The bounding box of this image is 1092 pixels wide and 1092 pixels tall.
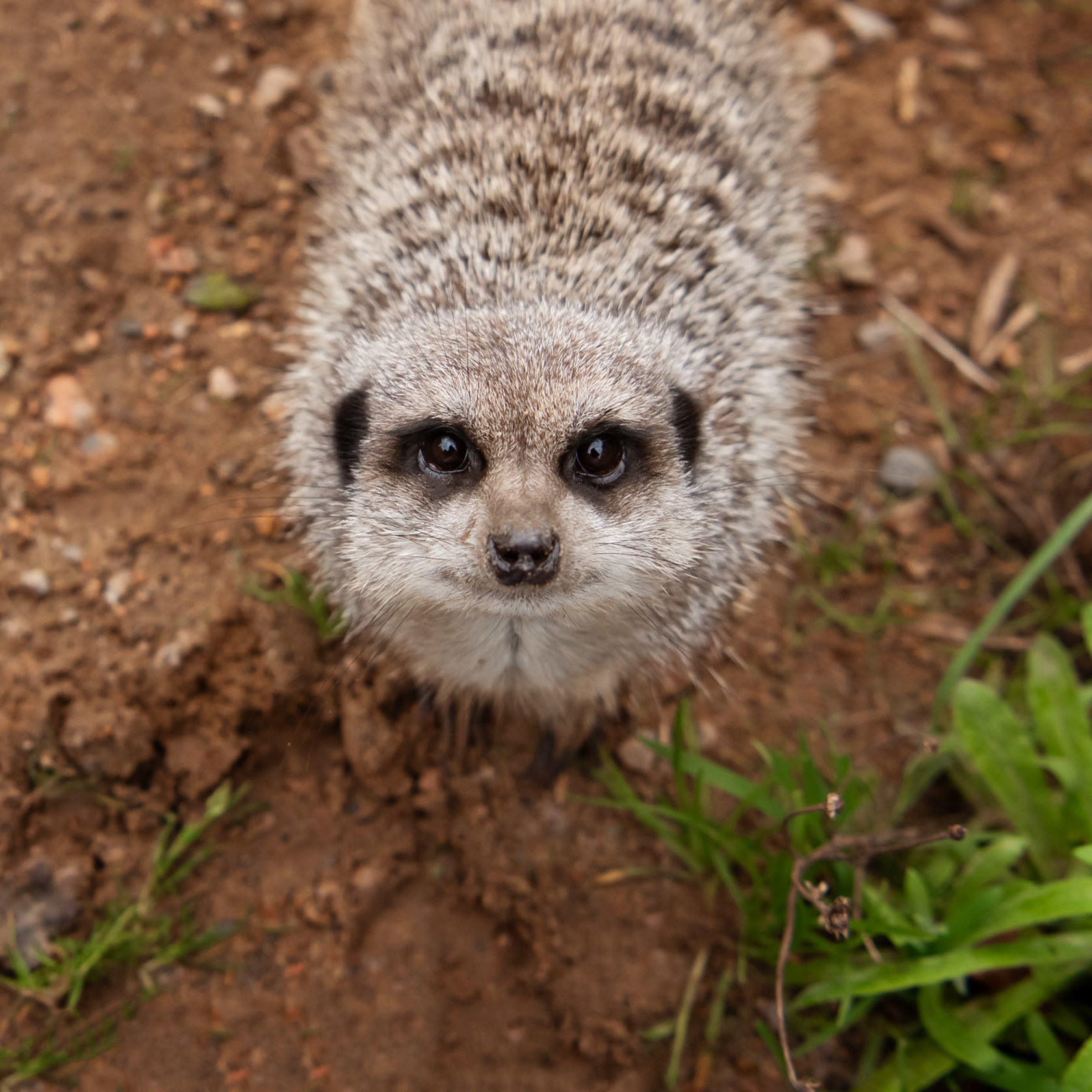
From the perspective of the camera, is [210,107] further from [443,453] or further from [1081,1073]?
[1081,1073]

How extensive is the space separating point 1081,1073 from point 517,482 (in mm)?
1914

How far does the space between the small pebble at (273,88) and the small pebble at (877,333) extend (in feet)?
8.07

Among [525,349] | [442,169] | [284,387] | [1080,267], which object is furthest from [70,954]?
[1080,267]

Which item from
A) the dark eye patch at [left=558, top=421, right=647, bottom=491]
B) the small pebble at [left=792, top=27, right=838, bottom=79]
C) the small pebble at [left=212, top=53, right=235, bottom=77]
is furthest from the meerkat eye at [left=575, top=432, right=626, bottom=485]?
the small pebble at [left=792, top=27, right=838, bottom=79]

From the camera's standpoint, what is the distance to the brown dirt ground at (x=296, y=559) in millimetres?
2752

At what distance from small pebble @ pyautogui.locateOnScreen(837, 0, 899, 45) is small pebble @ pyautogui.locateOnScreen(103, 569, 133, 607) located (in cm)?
378

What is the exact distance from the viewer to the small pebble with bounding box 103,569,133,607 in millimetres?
2994

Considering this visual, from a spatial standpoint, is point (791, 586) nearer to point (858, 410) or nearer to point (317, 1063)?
point (858, 410)

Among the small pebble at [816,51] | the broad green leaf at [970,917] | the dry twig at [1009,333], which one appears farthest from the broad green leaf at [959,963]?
the small pebble at [816,51]

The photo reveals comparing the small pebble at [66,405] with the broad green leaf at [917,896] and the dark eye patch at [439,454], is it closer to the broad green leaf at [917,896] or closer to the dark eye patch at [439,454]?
the dark eye patch at [439,454]

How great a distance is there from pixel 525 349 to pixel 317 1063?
2.02m

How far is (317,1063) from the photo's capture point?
265 cm

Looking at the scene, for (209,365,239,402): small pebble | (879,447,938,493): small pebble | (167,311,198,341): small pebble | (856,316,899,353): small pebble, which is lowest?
(879,447,938,493): small pebble

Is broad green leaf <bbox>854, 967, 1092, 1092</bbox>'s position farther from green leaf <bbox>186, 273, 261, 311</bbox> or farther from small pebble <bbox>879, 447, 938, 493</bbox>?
green leaf <bbox>186, 273, 261, 311</bbox>
